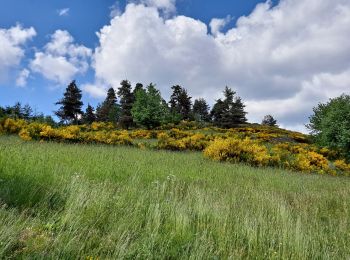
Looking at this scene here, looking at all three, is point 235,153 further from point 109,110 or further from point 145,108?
point 109,110

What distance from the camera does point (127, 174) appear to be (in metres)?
9.34

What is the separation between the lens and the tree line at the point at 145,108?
164 feet

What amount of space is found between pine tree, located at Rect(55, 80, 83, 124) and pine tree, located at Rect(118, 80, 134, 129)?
24.5 feet

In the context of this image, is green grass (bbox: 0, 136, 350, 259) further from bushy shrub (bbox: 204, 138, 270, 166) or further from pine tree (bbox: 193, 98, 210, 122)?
pine tree (bbox: 193, 98, 210, 122)

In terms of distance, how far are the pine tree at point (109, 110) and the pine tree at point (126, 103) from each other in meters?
7.40

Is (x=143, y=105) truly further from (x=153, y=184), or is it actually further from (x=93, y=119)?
(x=153, y=184)

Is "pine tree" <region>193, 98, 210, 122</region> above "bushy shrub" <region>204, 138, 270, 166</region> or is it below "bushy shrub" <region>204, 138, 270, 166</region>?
above

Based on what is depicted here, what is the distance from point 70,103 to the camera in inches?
2456

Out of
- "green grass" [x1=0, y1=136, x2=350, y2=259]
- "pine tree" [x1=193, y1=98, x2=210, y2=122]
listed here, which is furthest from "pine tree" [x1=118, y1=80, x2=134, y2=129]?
"green grass" [x1=0, y1=136, x2=350, y2=259]

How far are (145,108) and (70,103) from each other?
19732 millimetres

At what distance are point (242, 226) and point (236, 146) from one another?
42.7 ft

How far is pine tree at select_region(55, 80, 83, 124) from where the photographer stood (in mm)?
62156

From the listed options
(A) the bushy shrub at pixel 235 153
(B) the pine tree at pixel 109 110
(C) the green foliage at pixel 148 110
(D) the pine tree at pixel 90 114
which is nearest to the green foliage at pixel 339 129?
(A) the bushy shrub at pixel 235 153

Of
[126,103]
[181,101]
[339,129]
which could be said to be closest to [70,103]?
[126,103]
